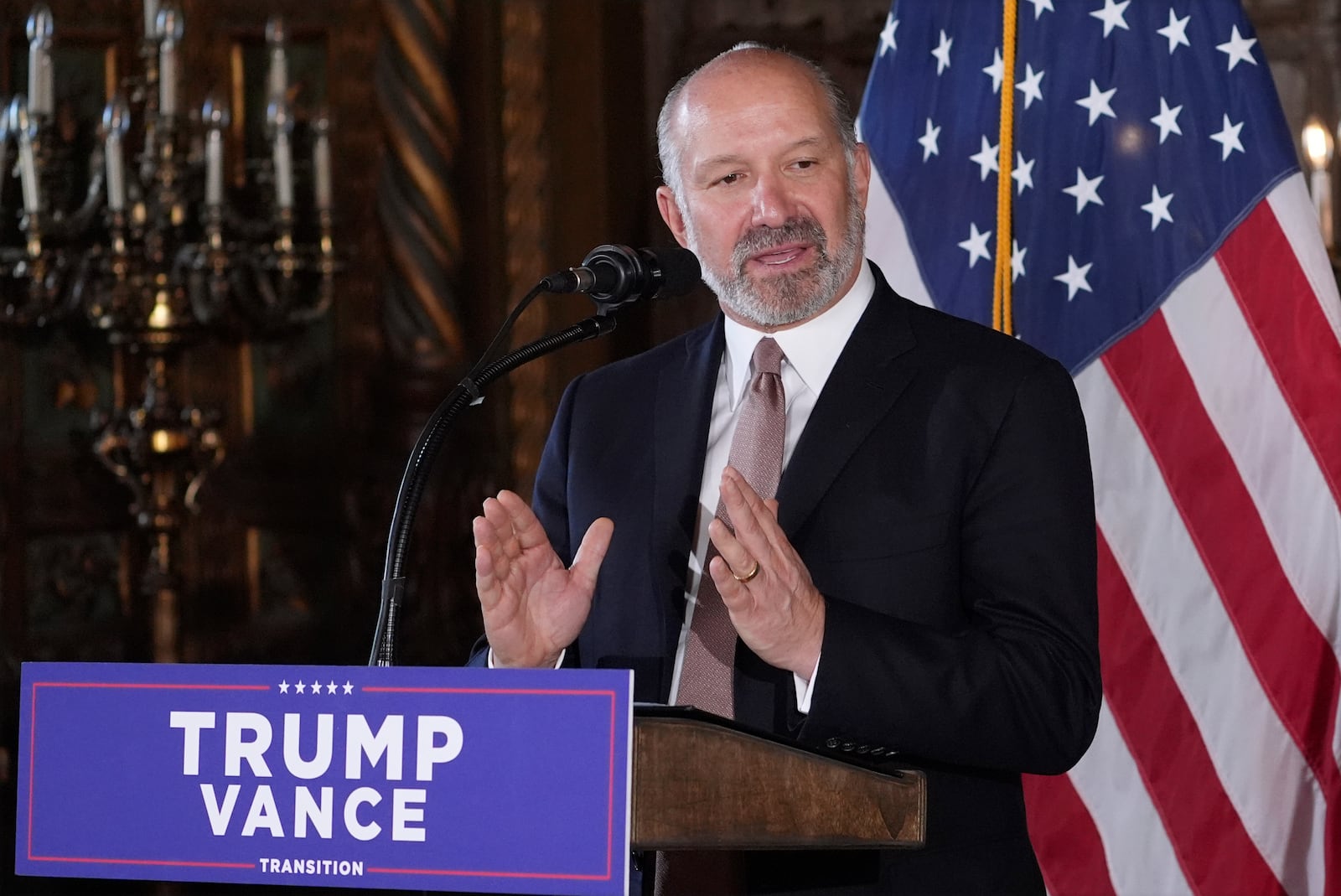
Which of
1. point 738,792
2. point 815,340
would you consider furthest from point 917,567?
point 738,792

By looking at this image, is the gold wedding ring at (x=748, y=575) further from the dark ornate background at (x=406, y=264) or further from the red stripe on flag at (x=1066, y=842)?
the dark ornate background at (x=406, y=264)

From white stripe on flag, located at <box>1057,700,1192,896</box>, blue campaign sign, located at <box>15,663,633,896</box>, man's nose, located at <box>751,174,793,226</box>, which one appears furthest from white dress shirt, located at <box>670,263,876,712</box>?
white stripe on flag, located at <box>1057,700,1192,896</box>

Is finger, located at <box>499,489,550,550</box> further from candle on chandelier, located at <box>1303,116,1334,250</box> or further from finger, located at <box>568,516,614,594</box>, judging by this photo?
candle on chandelier, located at <box>1303,116,1334,250</box>

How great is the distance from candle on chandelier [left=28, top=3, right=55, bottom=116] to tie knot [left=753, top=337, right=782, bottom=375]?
2239 millimetres

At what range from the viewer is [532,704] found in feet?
3.91

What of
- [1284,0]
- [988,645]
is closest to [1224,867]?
[988,645]

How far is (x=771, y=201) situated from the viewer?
6.31ft

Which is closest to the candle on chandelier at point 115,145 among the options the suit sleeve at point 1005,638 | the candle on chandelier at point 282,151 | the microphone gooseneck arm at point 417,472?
the candle on chandelier at point 282,151

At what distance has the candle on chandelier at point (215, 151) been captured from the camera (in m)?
3.58

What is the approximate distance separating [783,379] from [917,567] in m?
0.33

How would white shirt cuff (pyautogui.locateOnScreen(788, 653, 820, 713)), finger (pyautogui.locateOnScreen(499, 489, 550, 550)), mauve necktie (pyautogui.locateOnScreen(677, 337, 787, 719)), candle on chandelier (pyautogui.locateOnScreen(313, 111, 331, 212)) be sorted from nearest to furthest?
white shirt cuff (pyautogui.locateOnScreen(788, 653, 820, 713)) < finger (pyautogui.locateOnScreen(499, 489, 550, 550)) < mauve necktie (pyautogui.locateOnScreen(677, 337, 787, 719)) < candle on chandelier (pyautogui.locateOnScreen(313, 111, 331, 212))

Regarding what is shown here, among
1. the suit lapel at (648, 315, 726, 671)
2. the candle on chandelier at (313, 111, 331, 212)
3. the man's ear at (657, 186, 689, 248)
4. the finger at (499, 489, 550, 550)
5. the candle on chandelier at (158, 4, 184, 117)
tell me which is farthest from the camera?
the candle on chandelier at (313, 111, 331, 212)

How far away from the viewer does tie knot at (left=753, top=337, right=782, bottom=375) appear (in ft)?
6.34

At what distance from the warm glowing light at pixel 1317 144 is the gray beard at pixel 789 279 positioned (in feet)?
6.60
